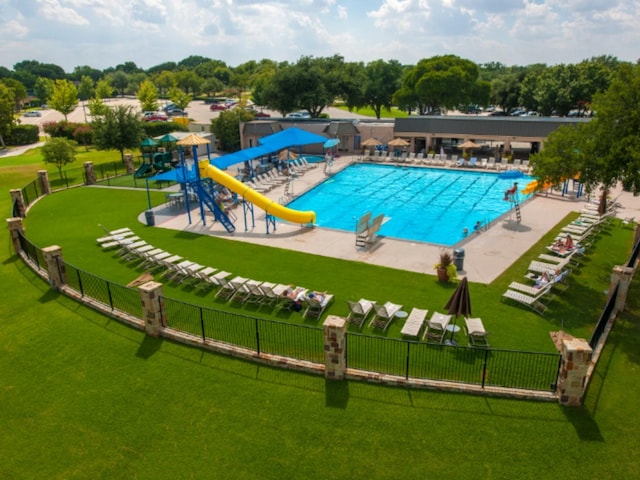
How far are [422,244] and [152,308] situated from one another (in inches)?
481

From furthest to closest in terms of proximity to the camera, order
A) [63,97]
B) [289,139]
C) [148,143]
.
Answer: [63,97] → [148,143] → [289,139]

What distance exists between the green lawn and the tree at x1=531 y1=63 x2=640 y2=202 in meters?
4.61

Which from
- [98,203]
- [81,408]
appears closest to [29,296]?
[81,408]

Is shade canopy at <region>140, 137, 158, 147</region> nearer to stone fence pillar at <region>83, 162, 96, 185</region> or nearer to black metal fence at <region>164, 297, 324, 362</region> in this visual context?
stone fence pillar at <region>83, 162, 96, 185</region>

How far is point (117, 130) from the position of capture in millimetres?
38156

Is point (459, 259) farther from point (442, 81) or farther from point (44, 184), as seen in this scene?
point (442, 81)

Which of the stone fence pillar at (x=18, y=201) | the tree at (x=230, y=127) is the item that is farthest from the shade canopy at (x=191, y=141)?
the tree at (x=230, y=127)

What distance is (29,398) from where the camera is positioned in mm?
10414

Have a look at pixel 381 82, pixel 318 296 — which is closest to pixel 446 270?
pixel 318 296

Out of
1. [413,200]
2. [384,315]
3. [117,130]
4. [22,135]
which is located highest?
[117,130]

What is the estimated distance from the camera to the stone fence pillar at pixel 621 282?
13188 mm

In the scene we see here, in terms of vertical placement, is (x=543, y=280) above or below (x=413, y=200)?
above

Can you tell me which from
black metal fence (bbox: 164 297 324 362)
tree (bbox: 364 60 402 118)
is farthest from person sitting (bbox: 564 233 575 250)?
tree (bbox: 364 60 402 118)

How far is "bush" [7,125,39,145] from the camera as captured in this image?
55.2 m
